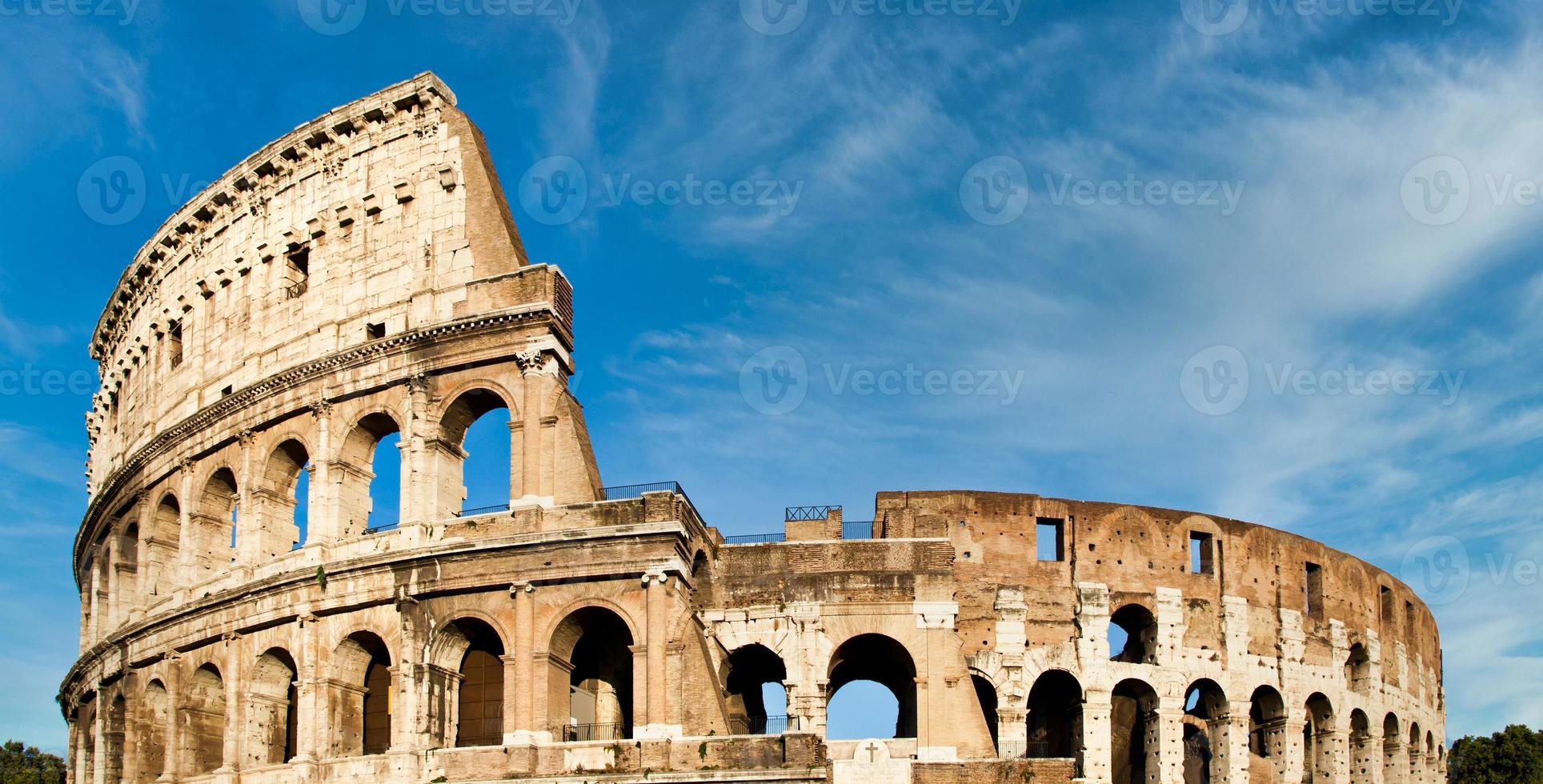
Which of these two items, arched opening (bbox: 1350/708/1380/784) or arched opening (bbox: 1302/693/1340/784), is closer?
arched opening (bbox: 1302/693/1340/784)

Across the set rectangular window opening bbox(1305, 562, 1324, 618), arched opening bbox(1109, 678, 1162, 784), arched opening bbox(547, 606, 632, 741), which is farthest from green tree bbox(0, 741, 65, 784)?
rectangular window opening bbox(1305, 562, 1324, 618)

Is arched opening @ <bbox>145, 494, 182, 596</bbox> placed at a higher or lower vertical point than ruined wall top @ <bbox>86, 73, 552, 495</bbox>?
lower

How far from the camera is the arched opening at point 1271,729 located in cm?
3875

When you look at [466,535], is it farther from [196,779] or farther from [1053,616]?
[1053,616]

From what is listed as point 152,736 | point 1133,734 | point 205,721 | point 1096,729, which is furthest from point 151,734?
point 1133,734

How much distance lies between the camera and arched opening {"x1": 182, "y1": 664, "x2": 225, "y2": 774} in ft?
111

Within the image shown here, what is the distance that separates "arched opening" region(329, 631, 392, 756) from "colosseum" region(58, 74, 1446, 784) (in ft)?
0.24

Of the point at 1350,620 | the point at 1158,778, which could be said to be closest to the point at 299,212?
the point at 1158,778

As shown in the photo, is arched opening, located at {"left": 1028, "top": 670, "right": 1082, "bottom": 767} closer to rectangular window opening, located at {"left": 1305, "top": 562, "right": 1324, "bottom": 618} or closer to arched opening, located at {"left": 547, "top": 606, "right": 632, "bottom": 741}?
rectangular window opening, located at {"left": 1305, "top": 562, "right": 1324, "bottom": 618}

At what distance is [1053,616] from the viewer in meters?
36.1

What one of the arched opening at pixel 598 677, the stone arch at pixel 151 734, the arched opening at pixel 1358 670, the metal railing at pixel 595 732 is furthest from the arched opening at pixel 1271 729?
the stone arch at pixel 151 734

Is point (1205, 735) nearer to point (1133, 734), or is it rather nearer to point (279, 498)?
point (1133, 734)

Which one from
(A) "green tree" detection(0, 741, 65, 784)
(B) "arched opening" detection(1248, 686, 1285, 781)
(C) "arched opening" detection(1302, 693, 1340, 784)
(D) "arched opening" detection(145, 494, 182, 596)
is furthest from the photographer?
(A) "green tree" detection(0, 741, 65, 784)

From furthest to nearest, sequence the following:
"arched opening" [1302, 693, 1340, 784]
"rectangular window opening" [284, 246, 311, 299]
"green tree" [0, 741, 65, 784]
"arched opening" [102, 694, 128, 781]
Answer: "green tree" [0, 741, 65, 784]
"arched opening" [1302, 693, 1340, 784]
"arched opening" [102, 694, 128, 781]
"rectangular window opening" [284, 246, 311, 299]
